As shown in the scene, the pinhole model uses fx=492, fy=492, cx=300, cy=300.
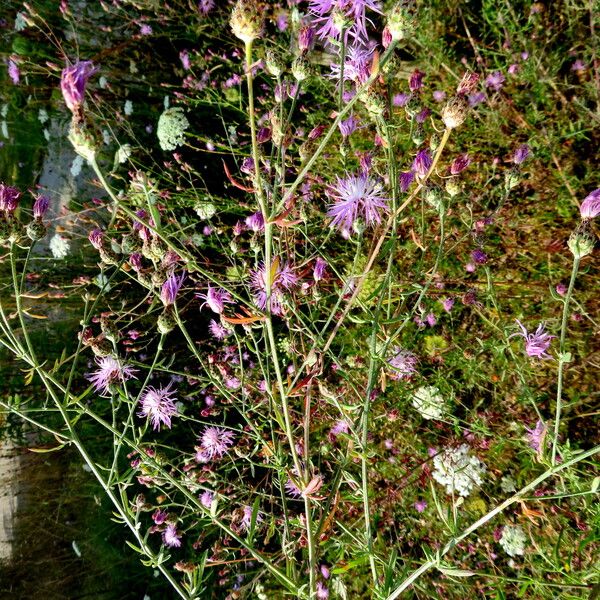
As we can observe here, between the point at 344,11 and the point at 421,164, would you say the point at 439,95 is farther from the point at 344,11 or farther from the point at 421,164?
the point at 344,11

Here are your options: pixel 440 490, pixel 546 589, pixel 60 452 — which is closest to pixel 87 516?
pixel 60 452

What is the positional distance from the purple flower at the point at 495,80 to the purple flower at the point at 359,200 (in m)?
1.28

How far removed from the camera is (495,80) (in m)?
2.26

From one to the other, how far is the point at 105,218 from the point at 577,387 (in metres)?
2.78

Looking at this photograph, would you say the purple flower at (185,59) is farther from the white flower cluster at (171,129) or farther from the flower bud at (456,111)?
the flower bud at (456,111)

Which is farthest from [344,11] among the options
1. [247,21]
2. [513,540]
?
[513,540]

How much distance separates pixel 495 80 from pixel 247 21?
1.71m

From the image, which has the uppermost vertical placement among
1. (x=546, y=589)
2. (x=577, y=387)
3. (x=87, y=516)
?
(x=577, y=387)

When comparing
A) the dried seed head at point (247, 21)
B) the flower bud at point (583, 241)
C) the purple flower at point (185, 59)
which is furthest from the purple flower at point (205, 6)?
the flower bud at point (583, 241)

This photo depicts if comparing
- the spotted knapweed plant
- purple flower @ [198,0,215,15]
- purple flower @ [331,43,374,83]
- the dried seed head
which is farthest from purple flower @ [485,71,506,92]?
the dried seed head

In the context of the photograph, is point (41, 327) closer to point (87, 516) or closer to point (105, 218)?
point (105, 218)

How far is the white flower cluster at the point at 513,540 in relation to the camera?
2.05 m

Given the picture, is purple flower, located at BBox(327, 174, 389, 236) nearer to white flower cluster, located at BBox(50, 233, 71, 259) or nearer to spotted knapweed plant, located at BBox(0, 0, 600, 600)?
spotted knapweed plant, located at BBox(0, 0, 600, 600)

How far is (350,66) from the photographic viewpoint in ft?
4.49
